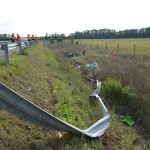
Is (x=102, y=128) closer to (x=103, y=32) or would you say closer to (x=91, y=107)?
(x=91, y=107)

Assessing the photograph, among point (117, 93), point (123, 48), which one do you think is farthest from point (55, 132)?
point (123, 48)

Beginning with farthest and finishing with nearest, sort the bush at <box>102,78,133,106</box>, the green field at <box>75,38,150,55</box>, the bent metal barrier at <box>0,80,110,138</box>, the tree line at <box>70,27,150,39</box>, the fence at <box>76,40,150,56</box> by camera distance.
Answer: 1. the tree line at <box>70,27,150,39</box>
2. the green field at <box>75,38,150,55</box>
3. the fence at <box>76,40,150,56</box>
4. the bush at <box>102,78,133,106</box>
5. the bent metal barrier at <box>0,80,110,138</box>

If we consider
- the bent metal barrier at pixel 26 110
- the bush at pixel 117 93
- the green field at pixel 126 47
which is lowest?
the green field at pixel 126 47

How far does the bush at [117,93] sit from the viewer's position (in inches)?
388

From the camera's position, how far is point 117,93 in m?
10.2

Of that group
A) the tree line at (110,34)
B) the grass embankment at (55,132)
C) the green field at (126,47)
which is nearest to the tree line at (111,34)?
the tree line at (110,34)

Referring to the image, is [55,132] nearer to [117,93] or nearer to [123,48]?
[117,93]

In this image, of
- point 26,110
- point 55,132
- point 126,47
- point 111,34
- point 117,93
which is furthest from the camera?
point 111,34

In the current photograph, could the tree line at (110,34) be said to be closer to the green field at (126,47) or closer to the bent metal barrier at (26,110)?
the green field at (126,47)

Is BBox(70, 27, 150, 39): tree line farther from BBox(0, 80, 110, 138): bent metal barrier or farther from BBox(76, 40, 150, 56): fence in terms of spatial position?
BBox(0, 80, 110, 138): bent metal barrier

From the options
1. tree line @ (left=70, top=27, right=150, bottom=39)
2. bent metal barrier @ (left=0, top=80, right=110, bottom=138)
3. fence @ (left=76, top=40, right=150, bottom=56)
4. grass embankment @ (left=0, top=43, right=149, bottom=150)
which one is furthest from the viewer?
tree line @ (left=70, top=27, right=150, bottom=39)

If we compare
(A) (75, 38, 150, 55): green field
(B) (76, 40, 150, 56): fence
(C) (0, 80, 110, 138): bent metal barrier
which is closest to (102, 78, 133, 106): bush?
(C) (0, 80, 110, 138): bent metal barrier

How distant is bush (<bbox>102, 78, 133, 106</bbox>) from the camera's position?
32.4ft

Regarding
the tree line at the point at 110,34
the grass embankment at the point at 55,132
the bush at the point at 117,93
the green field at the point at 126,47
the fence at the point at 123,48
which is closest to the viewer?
the grass embankment at the point at 55,132
